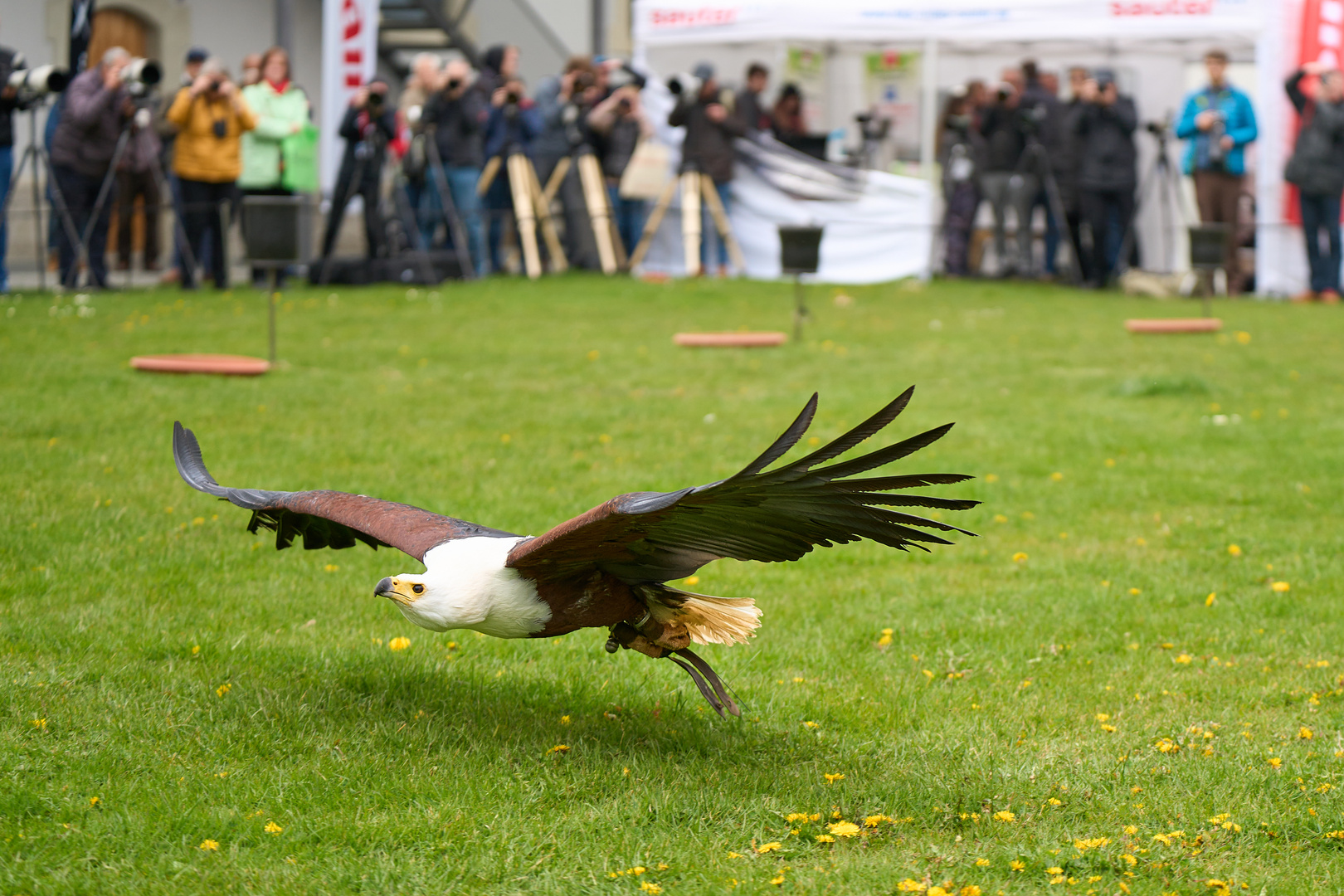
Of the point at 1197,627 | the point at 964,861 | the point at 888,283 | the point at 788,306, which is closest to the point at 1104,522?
the point at 1197,627

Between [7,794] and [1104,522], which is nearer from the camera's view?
[7,794]

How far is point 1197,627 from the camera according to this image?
5598 mm

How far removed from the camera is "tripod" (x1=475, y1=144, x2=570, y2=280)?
1794 centimetres

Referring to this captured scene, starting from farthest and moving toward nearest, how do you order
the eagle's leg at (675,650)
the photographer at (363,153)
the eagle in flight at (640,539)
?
the photographer at (363,153) < the eagle's leg at (675,650) < the eagle in flight at (640,539)

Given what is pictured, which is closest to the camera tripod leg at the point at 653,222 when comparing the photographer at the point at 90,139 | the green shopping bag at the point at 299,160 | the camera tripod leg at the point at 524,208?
the camera tripod leg at the point at 524,208

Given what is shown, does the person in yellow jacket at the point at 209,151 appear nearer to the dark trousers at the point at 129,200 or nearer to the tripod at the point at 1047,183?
the dark trousers at the point at 129,200

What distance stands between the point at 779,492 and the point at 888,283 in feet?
Answer: 50.0

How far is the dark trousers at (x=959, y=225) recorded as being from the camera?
19109 millimetres

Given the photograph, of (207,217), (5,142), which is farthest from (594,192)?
(5,142)

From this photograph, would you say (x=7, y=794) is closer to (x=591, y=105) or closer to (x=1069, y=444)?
(x=1069, y=444)

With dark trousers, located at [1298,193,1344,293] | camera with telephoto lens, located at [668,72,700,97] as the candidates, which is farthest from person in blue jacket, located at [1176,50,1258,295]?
camera with telephoto lens, located at [668,72,700,97]

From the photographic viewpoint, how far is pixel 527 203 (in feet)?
59.0

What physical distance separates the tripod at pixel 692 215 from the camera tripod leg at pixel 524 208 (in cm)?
Answer: 145

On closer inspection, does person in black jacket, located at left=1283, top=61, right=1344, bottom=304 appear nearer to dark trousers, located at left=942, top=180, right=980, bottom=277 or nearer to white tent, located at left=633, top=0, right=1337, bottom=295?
white tent, located at left=633, top=0, right=1337, bottom=295
